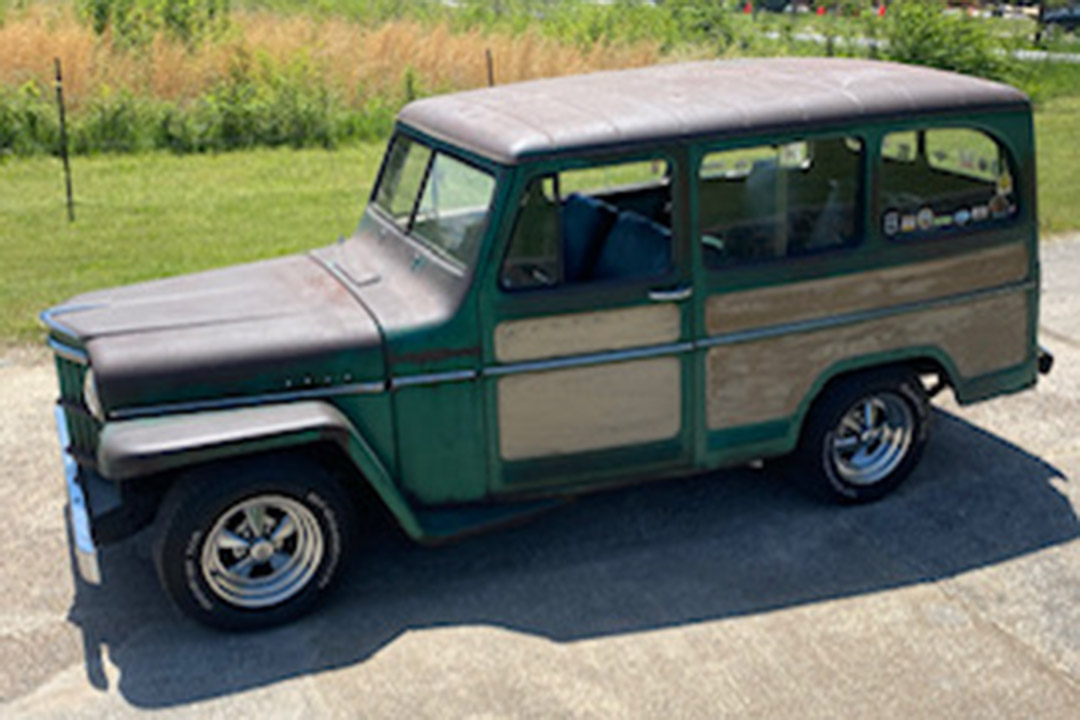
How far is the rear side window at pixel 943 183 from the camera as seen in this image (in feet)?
21.1

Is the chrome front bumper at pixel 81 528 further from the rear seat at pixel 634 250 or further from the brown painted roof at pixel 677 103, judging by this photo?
the rear seat at pixel 634 250

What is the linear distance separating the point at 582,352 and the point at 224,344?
5.03 feet

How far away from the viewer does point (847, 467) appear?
6.72 metres

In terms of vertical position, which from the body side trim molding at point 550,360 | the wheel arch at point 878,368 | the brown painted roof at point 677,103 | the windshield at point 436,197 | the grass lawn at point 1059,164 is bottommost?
the grass lawn at point 1059,164

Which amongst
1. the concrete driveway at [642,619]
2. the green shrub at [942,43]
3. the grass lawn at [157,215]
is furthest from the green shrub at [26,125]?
the green shrub at [942,43]

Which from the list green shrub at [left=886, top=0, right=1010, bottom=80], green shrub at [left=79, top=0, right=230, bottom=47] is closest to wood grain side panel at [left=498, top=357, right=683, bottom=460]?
green shrub at [left=79, top=0, right=230, bottom=47]

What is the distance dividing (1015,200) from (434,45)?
1177 centimetres

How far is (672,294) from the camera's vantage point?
5969 mm

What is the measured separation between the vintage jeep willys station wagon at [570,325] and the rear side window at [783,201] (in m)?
0.01

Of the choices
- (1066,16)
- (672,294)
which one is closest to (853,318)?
(672,294)

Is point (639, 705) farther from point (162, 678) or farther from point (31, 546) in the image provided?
point (31, 546)

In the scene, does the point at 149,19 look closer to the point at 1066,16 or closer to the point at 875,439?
the point at 875,439

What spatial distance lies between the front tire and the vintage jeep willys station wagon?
1cm

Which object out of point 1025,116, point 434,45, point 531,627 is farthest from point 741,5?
point 531,627
